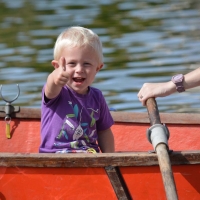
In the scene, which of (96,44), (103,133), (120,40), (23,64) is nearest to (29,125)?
(103,133)

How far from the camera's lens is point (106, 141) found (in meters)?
5.42

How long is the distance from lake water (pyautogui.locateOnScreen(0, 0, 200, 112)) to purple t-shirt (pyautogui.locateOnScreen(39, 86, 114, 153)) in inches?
117

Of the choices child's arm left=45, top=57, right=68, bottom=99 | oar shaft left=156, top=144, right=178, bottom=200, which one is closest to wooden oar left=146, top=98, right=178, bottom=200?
oar shaft left=156, top=144, right=178, bottom=200

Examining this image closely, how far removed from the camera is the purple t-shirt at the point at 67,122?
499cm

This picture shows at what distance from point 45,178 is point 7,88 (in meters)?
4.52

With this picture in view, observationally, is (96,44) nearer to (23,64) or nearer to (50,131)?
(50,131)

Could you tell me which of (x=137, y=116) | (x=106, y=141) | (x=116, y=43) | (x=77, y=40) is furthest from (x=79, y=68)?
(x=116, y=43)

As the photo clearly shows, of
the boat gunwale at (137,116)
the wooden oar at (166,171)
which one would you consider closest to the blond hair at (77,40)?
the wooden oar at (166,171)

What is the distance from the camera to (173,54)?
11273 millimetres

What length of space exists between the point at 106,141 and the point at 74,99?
20.3 inches

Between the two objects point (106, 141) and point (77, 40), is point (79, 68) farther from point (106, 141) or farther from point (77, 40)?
point (106, 141)

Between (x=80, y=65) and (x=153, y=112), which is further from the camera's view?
(x=80, y=65)

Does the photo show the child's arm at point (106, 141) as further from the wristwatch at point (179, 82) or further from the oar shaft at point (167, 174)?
the oar shaft at point (167, 174)

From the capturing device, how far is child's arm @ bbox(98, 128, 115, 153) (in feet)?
17.7
